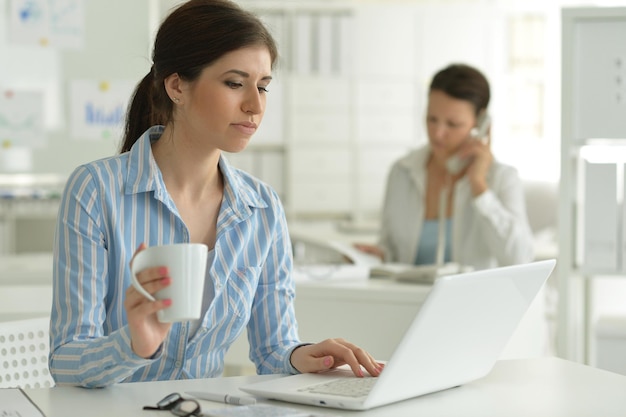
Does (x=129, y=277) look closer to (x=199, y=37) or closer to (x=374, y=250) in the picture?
(x=199, y=37)

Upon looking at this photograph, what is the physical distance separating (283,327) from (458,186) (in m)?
1.53

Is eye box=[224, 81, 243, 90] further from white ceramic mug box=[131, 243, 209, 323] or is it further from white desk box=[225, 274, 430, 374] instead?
white desk box=[225, 274, 430, 374]

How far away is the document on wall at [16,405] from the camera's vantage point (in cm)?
114

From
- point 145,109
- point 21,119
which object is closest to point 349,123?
point 21,119

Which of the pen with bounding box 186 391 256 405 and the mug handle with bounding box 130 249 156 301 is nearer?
the mug handle with bounding box 130 249 156 301

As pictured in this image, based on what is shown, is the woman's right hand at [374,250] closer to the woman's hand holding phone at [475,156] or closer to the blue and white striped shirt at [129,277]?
the woman's hand holding phone at [475,156]

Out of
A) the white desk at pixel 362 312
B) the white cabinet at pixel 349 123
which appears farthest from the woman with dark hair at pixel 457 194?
the white cabinet at pixel 349 123

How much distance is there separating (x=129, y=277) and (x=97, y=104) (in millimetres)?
2077

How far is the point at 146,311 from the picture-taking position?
112 cm

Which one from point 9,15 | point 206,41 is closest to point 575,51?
point 206,41

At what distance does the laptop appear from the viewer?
1.14 metres

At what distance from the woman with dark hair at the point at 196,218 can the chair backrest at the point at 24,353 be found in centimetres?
18

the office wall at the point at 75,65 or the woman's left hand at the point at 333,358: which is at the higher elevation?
the office wall at the point at 75,65

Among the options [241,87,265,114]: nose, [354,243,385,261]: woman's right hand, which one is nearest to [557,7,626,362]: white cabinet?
[354,243,385,261]: woman's right hand
